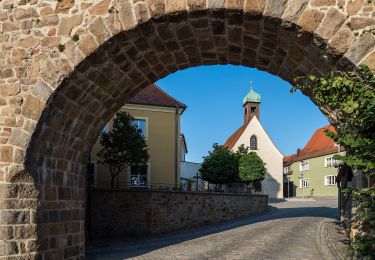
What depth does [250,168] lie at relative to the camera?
30.7 metres

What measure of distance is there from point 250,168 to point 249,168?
8 centimetres

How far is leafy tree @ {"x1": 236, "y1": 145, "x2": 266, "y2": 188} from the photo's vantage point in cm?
3030

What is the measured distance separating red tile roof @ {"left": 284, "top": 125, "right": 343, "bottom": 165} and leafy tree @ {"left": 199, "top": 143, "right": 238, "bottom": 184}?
1809cm

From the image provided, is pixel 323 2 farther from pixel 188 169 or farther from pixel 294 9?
pixel 188 169

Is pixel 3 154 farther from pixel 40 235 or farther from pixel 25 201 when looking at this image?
pixel 40 235

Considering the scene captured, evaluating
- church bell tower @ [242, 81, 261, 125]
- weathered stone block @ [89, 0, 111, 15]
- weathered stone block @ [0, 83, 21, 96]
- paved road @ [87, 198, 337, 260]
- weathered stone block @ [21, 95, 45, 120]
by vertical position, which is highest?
church bell tower @ [242, 81, 261, 125]

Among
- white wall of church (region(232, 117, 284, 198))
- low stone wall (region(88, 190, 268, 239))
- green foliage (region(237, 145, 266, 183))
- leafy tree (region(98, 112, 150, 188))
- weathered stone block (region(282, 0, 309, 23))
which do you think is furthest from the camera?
white wall of church (region(232, 117, 284, 198))

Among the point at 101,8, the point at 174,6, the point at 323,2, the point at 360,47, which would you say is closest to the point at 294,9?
the point at 323,2

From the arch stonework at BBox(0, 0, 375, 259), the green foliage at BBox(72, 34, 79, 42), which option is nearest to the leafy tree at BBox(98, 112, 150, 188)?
the arch stonework at BBox(0, 0, 375, 259)

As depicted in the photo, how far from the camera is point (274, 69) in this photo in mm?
7688

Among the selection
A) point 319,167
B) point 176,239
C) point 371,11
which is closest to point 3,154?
point 371,11

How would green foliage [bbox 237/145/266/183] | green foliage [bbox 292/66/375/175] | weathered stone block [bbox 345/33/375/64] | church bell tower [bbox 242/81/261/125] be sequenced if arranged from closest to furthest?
green foliage [bbox 292/66/375/175] < weathered stone block [bbox 345/33/375/64] < green foliage [bbox 237/145/266/183] < church bell tower [bbox 242/81/261/125]

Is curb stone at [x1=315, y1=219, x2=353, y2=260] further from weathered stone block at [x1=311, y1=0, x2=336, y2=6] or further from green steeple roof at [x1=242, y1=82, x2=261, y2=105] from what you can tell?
green steeple roof at [x1=242, y1=82, x2=261, y2=105]

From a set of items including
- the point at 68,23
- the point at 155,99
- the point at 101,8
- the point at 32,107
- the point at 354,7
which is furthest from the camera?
the point at 155,99
